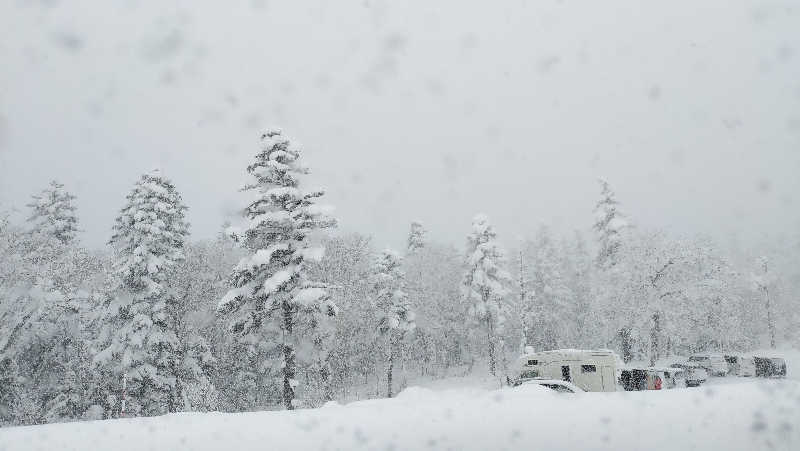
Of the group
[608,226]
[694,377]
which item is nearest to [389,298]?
[608,226]

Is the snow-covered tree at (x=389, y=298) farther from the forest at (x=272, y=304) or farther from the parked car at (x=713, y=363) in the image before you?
the parked car at (x=713, y=363)

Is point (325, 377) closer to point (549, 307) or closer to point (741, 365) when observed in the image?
point (741, 365)

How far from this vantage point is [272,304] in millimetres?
19922

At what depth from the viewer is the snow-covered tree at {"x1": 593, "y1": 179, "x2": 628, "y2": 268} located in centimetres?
3838

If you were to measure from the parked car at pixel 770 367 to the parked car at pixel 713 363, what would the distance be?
1.56 metres

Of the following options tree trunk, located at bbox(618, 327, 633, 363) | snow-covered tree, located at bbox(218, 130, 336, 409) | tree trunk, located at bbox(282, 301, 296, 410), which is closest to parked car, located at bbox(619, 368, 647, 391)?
snow-covered tree, located at bbox(218, 130, 336, 409)

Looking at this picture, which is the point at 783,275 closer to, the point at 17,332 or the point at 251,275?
the point at 251,275

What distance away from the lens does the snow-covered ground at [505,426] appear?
17.1ft

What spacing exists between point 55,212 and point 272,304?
26.1m

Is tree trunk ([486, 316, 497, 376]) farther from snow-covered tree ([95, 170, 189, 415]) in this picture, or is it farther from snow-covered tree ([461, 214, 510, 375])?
snow-covered tree ([95, 170, 189, 415])

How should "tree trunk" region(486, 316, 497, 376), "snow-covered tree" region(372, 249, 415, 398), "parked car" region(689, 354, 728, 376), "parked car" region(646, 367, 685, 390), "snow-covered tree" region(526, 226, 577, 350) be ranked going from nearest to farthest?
1. "parked car" region(646, 367, 685, 390)
2. "parked car" region(689, 354, 728, 376)
3. "snow-covered tree" region(372, 249, 415, 398)
4. "tree trunk" region(486, 316, 497, 376)
5. "snow-covered tree" region(526, 226, 577, 350)

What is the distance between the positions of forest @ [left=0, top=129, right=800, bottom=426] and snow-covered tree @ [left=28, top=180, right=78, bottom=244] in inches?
4.1

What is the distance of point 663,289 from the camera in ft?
121

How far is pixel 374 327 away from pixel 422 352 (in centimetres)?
1194
